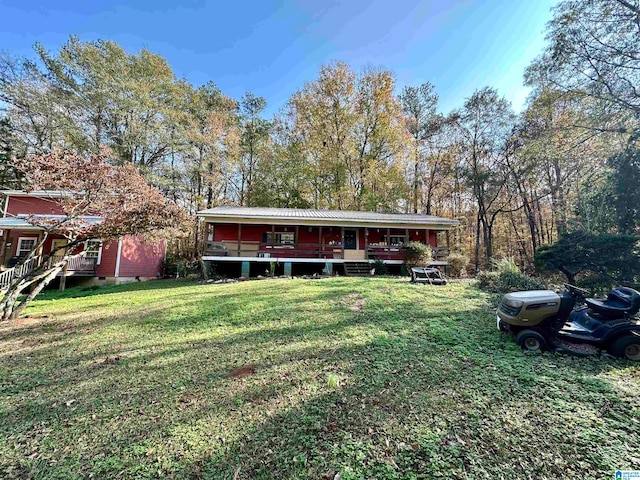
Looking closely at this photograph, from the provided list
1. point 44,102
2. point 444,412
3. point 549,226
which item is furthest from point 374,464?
point 549,226

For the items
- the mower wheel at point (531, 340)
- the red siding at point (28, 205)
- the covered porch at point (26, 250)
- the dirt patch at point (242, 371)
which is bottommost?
the dirt patch at point (242, 371)

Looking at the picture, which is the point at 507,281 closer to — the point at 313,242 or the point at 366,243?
the point at 366,243

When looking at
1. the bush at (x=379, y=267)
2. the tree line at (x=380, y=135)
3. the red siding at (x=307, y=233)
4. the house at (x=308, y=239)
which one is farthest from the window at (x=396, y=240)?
the tree line at (x=380, y=135)

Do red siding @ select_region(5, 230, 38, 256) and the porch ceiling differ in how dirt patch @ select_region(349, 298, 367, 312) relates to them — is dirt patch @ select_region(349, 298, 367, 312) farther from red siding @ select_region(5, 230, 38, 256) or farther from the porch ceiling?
red siding @ select_region(5, 230, 38, 256)

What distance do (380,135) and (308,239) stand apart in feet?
39.3

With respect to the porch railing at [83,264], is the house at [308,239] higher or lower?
higher

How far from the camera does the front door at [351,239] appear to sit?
1683cm

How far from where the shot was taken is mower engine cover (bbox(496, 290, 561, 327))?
13.0 ft

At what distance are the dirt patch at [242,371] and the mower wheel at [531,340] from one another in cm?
414

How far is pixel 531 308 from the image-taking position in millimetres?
4016

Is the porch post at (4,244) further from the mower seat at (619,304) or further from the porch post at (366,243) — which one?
the mower seat at (619,304)

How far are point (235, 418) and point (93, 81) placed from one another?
23457 millimetres

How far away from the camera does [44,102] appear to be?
52.7ft

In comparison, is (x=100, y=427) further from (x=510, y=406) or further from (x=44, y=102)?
(x=44, y=102)
